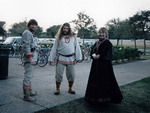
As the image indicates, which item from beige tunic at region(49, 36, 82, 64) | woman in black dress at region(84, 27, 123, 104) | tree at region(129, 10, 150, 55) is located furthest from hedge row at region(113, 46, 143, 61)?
woman in black dress at region(84, 27, 123, 104)

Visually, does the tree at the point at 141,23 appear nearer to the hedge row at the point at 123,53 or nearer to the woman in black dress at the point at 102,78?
the hedge row at the point at 123,53

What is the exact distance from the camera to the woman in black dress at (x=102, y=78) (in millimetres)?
4531

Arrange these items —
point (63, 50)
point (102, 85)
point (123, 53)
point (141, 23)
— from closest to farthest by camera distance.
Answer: point (102, 85) < point (63, 50) < point (123, 53) < point (141, 23)

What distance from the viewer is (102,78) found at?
4559 mm

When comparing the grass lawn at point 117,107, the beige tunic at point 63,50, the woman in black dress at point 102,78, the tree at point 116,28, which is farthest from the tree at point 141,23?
the woman in black dress at point 102,78

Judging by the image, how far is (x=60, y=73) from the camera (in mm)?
5520

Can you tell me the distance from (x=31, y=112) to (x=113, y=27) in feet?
114

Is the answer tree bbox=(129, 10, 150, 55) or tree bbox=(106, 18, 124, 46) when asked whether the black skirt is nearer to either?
tree bbox=(129, 10, 150, 55)

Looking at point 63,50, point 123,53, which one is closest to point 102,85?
point 63,50

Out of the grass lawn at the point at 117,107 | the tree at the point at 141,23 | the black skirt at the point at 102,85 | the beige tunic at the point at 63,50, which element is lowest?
the grass lawn at the point at 117,107

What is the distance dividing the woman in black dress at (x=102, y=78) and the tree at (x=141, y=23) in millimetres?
22016

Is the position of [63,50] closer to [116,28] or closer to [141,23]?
[141,23]

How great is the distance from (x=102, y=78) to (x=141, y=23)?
22.4 m

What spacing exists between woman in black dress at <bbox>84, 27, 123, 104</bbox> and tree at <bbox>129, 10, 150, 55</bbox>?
2202cm
